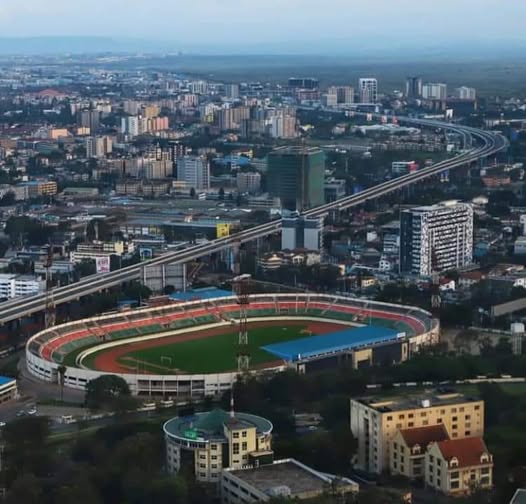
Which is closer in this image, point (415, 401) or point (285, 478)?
point (285, 478)

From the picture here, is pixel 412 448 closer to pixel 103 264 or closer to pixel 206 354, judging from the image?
pixel 206 354

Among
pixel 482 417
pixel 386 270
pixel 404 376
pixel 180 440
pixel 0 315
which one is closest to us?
pixel 180 440

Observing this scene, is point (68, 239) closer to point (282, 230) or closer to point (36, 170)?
point (282, 230)

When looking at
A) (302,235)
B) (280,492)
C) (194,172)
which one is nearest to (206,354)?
(280,492)

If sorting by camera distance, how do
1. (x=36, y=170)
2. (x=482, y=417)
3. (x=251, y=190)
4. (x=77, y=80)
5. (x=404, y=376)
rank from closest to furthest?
(x=482, y=417) < (x=404, y=376) < (x=251, y=190) < (x=36, y=170) < (x=77, y=80)

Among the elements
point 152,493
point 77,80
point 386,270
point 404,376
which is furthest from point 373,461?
point 77,80

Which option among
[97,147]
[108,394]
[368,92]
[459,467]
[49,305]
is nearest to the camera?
[459,467]

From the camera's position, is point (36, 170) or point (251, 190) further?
point (36, 170)

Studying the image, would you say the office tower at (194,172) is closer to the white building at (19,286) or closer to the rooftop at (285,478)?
the white building at (19,286)
